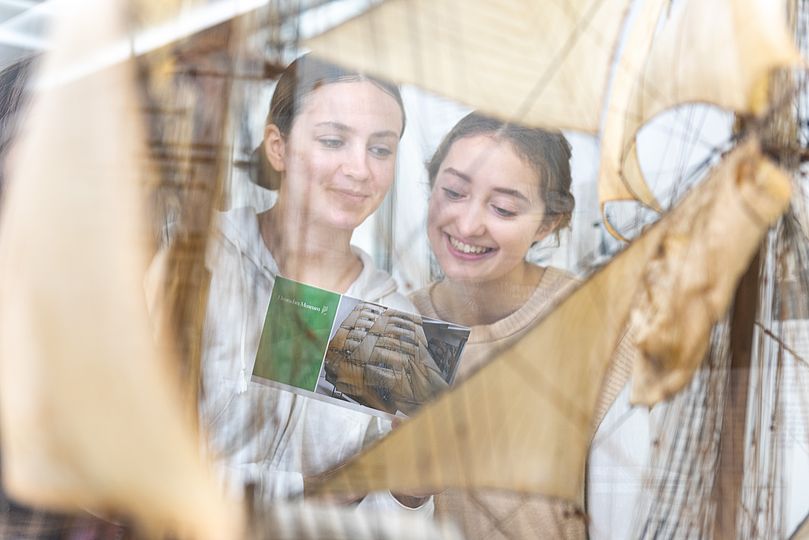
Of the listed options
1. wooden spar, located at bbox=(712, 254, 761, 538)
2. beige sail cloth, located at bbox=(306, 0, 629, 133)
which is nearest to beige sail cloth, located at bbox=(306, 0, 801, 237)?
beige sail cloth, located at bbox=(306, 0, 629, 133)

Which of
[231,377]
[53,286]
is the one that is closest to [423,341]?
[231,377]

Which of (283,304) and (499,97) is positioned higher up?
Result: (499,97)

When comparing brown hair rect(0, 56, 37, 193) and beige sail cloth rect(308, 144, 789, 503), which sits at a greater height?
brown hair rect(0, 56, 37, 193)

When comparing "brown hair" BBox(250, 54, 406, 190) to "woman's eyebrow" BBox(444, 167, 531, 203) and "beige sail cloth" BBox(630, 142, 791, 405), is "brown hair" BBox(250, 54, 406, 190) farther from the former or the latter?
"beige sail cloth" BBox(630, 142, 791, 405)

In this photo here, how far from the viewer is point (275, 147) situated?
1.78 feet

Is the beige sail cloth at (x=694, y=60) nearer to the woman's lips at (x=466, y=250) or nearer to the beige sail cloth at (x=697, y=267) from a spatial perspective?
the beige sail cloth at (x=697, y=267)

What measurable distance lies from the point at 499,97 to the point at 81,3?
30 centimetres

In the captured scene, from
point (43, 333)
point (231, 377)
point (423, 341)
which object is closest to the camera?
point (43, 333)

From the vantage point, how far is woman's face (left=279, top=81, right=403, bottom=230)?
0.55 meters

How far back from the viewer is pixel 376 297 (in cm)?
60

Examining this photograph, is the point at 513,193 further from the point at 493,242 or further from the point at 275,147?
the point at 275,147

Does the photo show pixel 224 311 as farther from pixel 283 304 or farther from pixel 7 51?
pixel 7 51

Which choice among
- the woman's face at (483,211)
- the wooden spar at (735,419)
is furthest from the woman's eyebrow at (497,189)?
the wooden spar at (735,419)

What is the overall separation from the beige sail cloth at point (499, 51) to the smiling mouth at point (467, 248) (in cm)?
10
